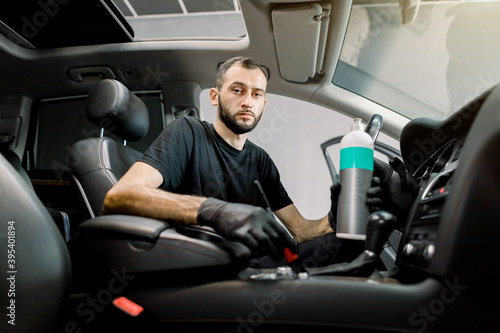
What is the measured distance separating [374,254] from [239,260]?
0.31 metres

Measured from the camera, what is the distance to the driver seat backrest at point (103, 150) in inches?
61.3

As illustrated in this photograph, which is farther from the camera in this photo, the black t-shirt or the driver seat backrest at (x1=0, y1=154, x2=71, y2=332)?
the black t-shirt

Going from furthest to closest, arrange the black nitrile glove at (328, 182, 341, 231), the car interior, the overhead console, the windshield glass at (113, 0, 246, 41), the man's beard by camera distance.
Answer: the windshield glass at (113, 0, 246, 41) < the overhead console < the man's beard < the black nitrile glove at (328, 182, 341, 231) < the car interior

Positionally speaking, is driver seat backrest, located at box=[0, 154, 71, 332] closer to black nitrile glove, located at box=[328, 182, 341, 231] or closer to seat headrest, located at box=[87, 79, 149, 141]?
black nitrile glove, located at box=[328, 182, 341, 231]

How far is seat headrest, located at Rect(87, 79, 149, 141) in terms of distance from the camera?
1647 millimetres

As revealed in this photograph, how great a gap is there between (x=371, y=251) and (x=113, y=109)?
1.34 metres

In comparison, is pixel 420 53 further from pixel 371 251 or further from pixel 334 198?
pixel 371 251

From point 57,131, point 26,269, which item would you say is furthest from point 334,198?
point 57,131

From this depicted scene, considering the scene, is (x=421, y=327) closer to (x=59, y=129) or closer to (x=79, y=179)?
Answer: (x=79, y=179)

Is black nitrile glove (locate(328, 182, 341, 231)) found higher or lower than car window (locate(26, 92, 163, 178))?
lower

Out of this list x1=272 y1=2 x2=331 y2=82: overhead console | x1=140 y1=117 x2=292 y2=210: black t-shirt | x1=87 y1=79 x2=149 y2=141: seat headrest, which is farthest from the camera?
x1=272 y1=2 x2=331 y2=82: overhead console

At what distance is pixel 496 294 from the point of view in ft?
2.00

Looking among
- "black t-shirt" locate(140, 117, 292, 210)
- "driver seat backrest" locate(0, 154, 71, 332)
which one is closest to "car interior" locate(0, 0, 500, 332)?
"driver seat backrest" locate(0, 154, 71, 332)

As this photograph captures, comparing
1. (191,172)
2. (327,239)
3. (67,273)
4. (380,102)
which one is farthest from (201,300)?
(380,102)
